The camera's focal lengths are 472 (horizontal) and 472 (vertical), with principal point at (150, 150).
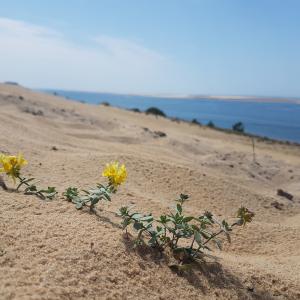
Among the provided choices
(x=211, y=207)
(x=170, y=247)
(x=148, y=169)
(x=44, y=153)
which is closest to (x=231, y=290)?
(x=170, y=247)

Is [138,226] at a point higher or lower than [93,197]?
lower

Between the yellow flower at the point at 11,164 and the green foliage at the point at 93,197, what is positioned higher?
the yellow flower at the point at 11,164

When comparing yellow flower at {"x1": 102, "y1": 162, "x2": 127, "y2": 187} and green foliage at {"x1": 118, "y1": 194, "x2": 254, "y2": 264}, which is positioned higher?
yellow flower at {"x1": 102, "y1": 162, "x2": 127, "y2": 187}

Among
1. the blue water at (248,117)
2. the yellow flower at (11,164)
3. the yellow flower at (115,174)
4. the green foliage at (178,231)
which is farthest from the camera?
the blue water at (248,117)

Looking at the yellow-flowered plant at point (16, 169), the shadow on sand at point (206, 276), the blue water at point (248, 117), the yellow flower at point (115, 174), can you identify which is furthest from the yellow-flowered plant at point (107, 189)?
the blue water at point (248, 117)

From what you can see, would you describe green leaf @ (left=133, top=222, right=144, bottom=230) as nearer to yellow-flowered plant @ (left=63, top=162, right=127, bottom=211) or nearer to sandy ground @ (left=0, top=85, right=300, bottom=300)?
sandy ground @ (left=0, top=85, right=300, bottom=300)

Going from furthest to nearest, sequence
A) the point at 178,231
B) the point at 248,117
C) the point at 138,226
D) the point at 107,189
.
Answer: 1. the point at 248,117
2. the point at 107,189
3. the point at 178,231
4. the point at 138,226

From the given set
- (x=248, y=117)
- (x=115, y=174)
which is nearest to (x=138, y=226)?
(x=115, y=174)

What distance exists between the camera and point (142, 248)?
391 cm

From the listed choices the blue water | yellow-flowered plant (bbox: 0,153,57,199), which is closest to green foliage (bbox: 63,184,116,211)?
yellow-flowered plant (bbox: 0,153,57,199)

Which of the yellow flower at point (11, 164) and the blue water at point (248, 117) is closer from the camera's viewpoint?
the yellow flower at point (11, 164)

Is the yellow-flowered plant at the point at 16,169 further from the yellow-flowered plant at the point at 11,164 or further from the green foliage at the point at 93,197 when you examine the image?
the green foliage at the point at 93,197

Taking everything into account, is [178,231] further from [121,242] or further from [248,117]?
[248,117]

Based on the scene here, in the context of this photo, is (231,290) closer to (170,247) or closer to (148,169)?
(170,247)
